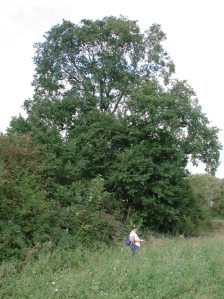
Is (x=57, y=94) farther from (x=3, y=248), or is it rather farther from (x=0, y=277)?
(x=0, y=277)

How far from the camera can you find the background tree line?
16750 mm

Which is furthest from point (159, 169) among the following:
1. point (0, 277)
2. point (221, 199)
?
point (221, 199)

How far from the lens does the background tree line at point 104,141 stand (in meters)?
16.8

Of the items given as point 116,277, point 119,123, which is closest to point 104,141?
point 119,123

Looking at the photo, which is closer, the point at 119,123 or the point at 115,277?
the point at 115,277

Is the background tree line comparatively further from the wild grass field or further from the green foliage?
the green foliage

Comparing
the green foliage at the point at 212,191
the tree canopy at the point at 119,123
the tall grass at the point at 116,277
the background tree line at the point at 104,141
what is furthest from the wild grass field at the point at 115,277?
the green foliage at the point at 212,191

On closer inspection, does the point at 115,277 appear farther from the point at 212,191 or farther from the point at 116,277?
the point at 212,191

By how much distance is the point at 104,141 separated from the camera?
79.2ft

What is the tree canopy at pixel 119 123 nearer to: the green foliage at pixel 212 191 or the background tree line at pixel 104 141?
the background tree line at pixel 104 141

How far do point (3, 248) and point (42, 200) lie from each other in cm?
284

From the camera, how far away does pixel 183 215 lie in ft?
86.5

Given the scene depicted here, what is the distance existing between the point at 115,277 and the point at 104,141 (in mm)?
14771

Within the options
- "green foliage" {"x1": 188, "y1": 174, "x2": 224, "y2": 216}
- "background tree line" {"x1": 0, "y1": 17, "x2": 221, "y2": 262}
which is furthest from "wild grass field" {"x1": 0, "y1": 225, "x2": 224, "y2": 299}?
"green foliage" {"x1": 188, "y1": 174, "x2": 224, "y2": 216}
